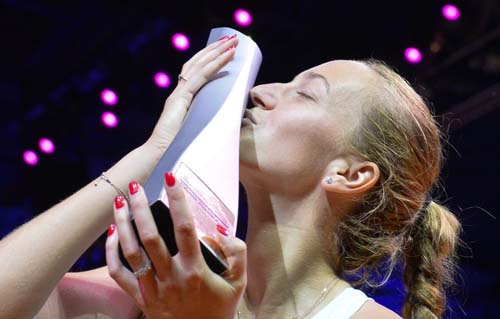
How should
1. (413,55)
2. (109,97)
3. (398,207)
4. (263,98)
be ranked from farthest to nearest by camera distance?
(109,97)
(413,55)
(398,207)
(263,98)

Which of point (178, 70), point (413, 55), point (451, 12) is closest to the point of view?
point (451, 12)

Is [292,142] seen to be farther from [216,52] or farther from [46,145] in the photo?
[46,145]

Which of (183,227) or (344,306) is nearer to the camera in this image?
(183,227)

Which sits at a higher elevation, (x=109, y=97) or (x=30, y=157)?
(x=109, y=97)

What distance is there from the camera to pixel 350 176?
133 cm

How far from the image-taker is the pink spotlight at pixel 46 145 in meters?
3.03

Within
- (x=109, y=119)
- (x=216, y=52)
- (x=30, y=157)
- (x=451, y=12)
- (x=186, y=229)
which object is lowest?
(x=30, y=157)

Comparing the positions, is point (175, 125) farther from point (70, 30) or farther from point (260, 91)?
point (70, 30)

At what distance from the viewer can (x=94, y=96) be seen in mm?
2887

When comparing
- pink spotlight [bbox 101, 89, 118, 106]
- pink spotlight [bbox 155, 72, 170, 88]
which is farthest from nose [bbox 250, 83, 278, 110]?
pink spotlight [bbox 101, 89, 118, 106]

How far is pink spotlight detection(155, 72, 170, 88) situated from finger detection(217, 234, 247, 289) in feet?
6.32

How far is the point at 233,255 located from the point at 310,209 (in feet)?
1.46

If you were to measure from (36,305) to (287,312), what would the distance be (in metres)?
0.42

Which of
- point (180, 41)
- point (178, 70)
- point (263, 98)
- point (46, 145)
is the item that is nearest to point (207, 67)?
point (263, 98)
